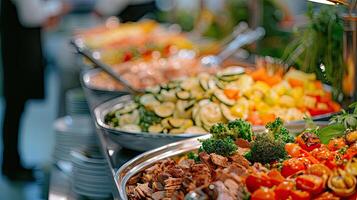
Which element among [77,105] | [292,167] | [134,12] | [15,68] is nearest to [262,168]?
[292,167]

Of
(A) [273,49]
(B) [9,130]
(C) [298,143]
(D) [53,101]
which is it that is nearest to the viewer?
(C) [298,143]

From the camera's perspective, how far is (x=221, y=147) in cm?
213

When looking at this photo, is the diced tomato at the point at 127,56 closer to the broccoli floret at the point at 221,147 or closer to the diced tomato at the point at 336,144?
the broccoli floret at the point at 221,147

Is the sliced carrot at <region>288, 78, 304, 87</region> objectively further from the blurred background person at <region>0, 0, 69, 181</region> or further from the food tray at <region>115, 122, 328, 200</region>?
the blurred background person at <region>0, 0, 69, 181</region>

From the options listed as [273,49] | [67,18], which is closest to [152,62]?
[273,49]

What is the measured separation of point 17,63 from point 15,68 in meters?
0.06

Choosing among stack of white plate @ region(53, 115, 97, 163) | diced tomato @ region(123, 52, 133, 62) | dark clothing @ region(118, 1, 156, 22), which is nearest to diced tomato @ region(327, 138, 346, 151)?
stack of white plate @ region(53, 115, 97, 163)

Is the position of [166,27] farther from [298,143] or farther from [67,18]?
[67,18]

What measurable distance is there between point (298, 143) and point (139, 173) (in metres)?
0.56

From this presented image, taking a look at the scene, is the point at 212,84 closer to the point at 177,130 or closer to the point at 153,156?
the point at 177,130

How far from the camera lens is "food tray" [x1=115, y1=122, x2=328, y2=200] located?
223 cm

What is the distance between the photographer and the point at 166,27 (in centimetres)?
680

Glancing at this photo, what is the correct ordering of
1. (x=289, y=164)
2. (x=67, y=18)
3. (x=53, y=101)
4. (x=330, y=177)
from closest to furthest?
(x=330, y=177) < (x=289, y=164) < (x=53, y=101) < (x=67, y=18)

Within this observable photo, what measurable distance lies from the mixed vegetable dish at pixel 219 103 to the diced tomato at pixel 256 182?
41.7 inches
